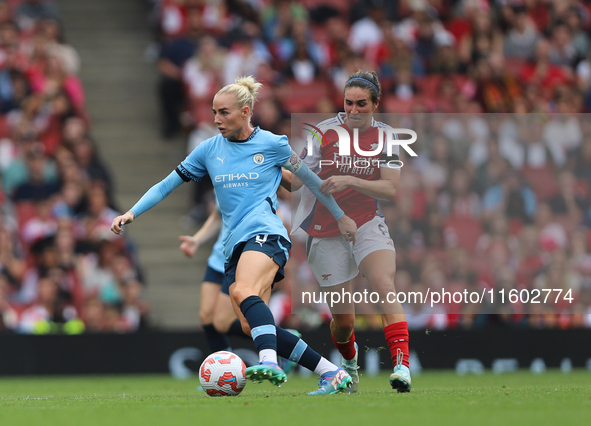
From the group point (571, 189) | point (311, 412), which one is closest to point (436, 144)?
point (571, 189)

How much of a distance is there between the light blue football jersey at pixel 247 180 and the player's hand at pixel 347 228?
501 millimetres

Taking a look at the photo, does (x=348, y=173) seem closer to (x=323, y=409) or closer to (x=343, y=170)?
(x=343, y=170)

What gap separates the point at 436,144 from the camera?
12.4 metres

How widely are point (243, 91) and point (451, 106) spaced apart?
27.3 feet

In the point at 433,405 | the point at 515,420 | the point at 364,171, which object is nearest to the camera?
the point at 515,420

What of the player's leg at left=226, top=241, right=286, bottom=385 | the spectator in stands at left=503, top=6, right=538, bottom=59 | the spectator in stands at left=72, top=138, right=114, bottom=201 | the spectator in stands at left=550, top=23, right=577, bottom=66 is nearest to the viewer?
the player's leg at left=226, top=241, right=286, bottom=385

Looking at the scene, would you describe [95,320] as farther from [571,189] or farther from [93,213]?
[571,189]

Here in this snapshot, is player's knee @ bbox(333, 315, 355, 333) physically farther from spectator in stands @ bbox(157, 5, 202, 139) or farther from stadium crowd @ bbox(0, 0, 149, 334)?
spectator in stands @ bbox(157, 5, 202, 139)

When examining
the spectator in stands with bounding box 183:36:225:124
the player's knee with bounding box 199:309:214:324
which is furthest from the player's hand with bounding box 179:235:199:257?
the spectator in stands with bounding box 183:36:225:124

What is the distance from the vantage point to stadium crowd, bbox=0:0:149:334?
1216 centimetres

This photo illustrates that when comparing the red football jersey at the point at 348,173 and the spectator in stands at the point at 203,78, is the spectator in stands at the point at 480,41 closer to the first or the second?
the spectator in stands at the point at 203,78

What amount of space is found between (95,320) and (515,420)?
8.16 m

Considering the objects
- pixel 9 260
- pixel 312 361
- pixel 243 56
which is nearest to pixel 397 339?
pixel 312 361

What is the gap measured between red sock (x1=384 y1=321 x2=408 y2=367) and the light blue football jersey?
1.06m
